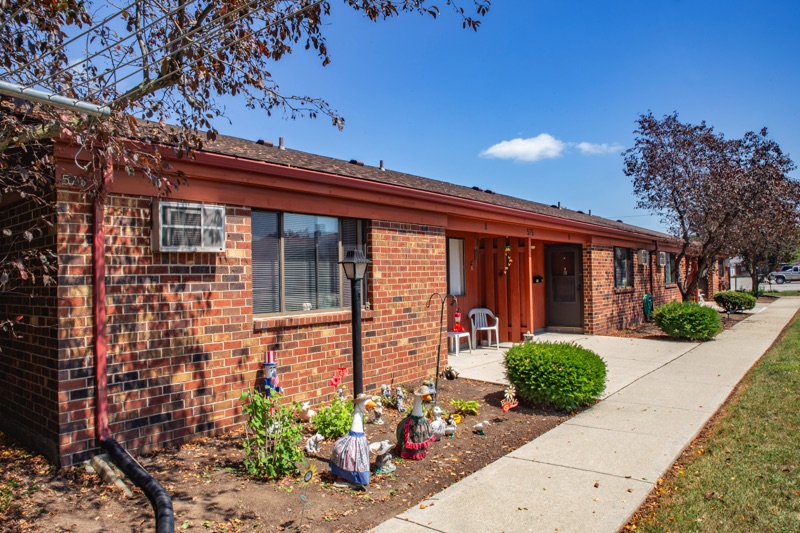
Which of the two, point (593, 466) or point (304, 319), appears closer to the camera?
point (593, 466)

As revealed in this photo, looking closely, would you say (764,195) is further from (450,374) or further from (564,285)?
(450,374)

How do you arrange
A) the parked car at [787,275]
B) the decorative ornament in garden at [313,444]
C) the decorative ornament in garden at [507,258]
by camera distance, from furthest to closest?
the parked car at [787,275]
the decorative ornament in garden at [507,258]
the decorative ornament in garden at [313,444]

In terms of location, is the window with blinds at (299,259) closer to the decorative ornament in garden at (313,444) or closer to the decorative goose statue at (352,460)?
the decorative ornament in garden at (313,444)

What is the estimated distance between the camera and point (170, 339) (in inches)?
199

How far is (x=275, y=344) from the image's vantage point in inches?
232

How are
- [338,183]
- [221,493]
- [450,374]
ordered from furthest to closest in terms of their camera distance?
[450,374] < [338,183] < [221,493]

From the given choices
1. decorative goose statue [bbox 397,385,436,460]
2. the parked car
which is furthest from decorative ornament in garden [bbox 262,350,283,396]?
the parked car

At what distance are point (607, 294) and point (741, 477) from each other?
33.4 feet

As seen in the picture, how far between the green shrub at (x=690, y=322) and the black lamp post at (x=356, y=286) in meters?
9.74

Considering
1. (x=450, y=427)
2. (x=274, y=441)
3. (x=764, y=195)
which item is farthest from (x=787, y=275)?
(x=274, y=441)

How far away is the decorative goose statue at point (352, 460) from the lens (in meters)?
4.18

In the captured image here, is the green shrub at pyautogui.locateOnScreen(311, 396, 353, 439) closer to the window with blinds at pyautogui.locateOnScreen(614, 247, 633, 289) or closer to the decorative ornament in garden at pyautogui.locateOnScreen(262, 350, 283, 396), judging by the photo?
the decorative ornament in garden at pyautogui.locateOnScreen(262, 350, 283, 396)

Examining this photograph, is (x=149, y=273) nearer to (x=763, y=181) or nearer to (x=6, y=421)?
(x=6, y=421)

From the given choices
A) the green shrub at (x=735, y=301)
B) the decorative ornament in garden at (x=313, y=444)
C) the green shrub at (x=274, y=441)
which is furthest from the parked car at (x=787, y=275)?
the green shrub at (x=274, y=441)
